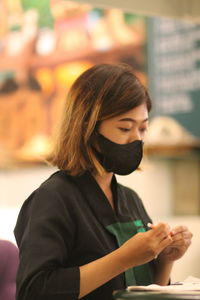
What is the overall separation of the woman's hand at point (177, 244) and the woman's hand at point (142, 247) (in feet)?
0.53

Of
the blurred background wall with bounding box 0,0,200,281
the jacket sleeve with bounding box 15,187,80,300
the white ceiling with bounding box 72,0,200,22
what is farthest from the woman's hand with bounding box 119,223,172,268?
the blurred background wall with bounding box 0,0,200,281

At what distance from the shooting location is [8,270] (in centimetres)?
186

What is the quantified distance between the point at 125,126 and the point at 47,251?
1.41 feet

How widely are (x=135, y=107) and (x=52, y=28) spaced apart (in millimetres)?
2883

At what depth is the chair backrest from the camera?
1.84 m

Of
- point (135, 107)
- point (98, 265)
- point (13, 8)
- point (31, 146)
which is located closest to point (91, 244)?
point (98, 265)

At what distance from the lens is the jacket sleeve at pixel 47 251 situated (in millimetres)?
1463

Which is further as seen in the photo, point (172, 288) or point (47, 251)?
point (47, 251)

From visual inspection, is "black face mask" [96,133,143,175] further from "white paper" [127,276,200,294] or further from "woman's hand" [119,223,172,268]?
"white paper" [127,276,200,294]

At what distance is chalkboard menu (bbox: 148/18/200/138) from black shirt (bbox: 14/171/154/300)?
9.95 ft

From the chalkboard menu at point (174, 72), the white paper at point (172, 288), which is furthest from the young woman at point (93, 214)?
the chalkboard menu at point (174, 72)

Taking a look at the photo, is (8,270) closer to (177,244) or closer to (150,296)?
(177,244)

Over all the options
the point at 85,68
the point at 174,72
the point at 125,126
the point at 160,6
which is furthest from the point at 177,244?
the point at 174,72

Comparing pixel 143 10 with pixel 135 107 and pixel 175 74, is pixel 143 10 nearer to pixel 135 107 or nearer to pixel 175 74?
pixel 135 107
